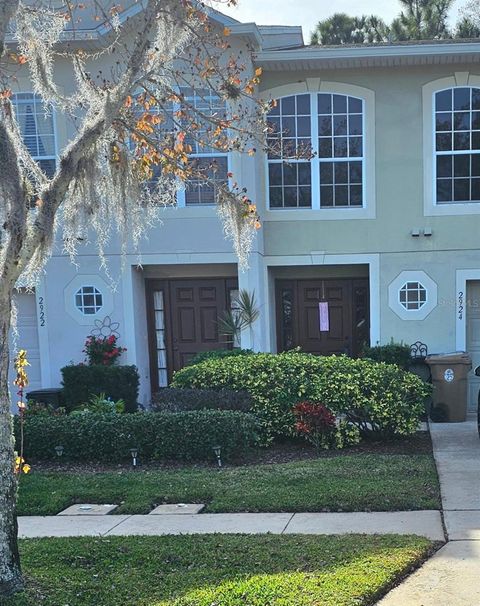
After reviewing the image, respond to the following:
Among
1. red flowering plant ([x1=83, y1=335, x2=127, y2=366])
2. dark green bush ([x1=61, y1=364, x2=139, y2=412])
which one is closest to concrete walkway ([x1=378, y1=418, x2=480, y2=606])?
dark green bush ([x1=61, y1=364, x2=139, y2=412])

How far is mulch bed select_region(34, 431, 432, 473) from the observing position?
705 centimetres

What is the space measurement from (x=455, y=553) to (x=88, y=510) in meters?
3.32

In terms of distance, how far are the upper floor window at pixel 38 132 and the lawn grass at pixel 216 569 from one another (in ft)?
24.2

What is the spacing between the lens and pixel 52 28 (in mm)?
5133

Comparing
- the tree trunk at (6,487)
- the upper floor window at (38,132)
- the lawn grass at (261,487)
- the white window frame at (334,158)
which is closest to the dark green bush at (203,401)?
the lawn grass at (261,487)

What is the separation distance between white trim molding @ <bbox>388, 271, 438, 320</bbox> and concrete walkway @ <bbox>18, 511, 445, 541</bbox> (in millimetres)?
5604

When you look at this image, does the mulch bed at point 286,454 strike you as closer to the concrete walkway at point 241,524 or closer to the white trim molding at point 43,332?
the concrete walkway at point 241,524

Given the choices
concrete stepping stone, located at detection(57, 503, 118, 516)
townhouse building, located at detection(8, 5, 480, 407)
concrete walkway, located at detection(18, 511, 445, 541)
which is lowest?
concrete stepping stone, located at detection(57, 503, 118, 516)

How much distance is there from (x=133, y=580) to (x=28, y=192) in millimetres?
2715

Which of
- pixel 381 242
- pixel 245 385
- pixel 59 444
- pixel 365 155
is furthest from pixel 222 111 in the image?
pixel 59 444

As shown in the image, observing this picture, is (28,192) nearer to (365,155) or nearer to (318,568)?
(318,568)

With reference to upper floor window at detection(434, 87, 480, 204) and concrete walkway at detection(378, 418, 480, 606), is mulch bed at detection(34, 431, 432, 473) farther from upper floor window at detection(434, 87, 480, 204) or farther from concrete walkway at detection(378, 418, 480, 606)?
upper floor window at detection(434, 87, 480, 204)

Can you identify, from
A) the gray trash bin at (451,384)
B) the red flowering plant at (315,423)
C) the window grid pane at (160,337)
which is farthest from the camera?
the window grid pane at (160,337)

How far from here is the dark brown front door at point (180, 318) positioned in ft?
37.1
